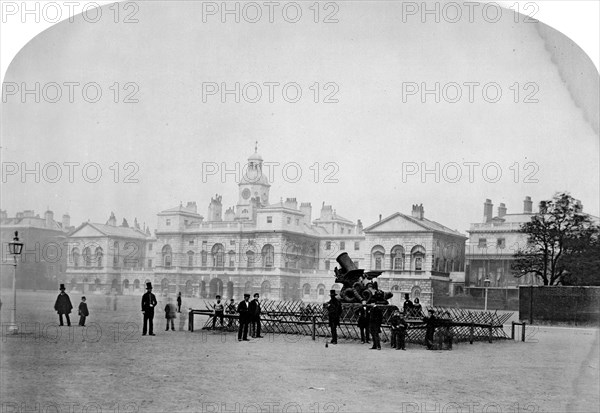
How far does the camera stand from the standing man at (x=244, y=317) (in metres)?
7.04

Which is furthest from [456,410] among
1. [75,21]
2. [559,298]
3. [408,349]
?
[559,298]

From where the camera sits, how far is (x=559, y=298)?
1038 cm

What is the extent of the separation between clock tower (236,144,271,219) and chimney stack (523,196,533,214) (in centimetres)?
243

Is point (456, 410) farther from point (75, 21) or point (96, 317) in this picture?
point (75, 21)

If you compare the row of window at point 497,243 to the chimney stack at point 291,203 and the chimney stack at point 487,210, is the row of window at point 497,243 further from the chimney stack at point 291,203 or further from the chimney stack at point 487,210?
the chimney stack at point 291,203

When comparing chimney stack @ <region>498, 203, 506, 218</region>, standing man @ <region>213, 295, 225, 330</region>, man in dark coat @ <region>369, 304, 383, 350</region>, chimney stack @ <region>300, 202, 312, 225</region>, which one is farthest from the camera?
man in dark coat @ <region>369, 304, 383, 350</region>

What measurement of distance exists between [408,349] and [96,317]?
10.7 feet

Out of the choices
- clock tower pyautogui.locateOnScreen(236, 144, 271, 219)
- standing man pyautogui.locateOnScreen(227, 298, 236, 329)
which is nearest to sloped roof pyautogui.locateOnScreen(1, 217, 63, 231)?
clock tower pyautogui.locateOnScreen(236, 144, 271, 219)

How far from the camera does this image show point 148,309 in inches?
271

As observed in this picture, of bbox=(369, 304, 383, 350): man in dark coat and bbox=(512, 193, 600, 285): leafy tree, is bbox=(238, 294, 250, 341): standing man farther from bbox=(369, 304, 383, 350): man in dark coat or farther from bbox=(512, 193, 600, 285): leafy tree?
bbox=(512, 193, 600, 285): leafy tree

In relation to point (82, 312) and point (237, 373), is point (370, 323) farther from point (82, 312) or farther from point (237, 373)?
point (82, 312)

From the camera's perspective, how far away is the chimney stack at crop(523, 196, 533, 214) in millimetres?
7172

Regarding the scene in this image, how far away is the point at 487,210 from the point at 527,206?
50cm

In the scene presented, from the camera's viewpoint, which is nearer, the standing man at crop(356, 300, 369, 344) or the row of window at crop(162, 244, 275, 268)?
the row of window at crop(162, 244, 275, 268)
